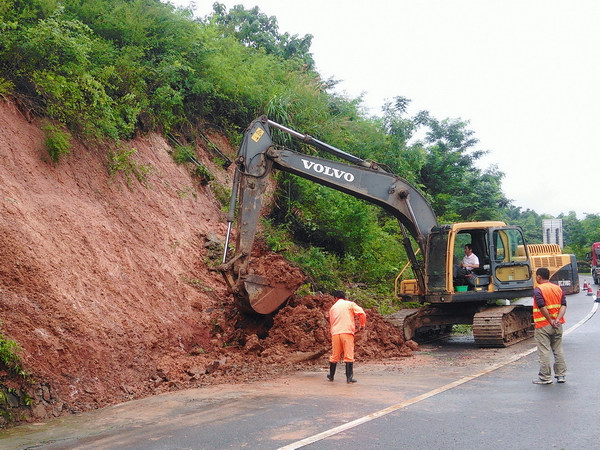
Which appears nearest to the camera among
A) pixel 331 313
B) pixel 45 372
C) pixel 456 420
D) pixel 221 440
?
pixel 221 440

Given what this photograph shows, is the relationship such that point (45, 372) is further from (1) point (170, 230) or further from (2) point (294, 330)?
(1) point (170, 230)

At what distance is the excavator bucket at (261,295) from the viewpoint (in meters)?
10.8

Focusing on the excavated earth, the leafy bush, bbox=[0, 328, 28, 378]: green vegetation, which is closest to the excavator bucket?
the excavated earth

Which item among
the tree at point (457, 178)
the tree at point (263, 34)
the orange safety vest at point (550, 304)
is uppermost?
the tree at point (263, 34)

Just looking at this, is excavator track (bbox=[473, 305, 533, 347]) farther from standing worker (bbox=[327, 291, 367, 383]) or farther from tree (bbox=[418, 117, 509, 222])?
tree (bbox=[418, 117, 509, 222])

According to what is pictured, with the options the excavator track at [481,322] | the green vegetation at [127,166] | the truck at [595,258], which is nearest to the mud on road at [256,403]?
the excavator track at [481,322]

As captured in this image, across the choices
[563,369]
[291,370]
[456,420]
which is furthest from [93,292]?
[563,369]

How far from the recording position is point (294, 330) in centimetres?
1133

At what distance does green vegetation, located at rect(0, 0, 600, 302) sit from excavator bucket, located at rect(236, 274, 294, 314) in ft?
14.2

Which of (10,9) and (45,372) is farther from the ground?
(10,9)

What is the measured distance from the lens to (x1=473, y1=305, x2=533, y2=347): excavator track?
40.5ft

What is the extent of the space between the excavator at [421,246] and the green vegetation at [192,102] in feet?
11.0

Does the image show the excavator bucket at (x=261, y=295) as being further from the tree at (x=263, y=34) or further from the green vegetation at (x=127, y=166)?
the tree at (x=263, y=34)

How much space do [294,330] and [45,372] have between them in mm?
4694
